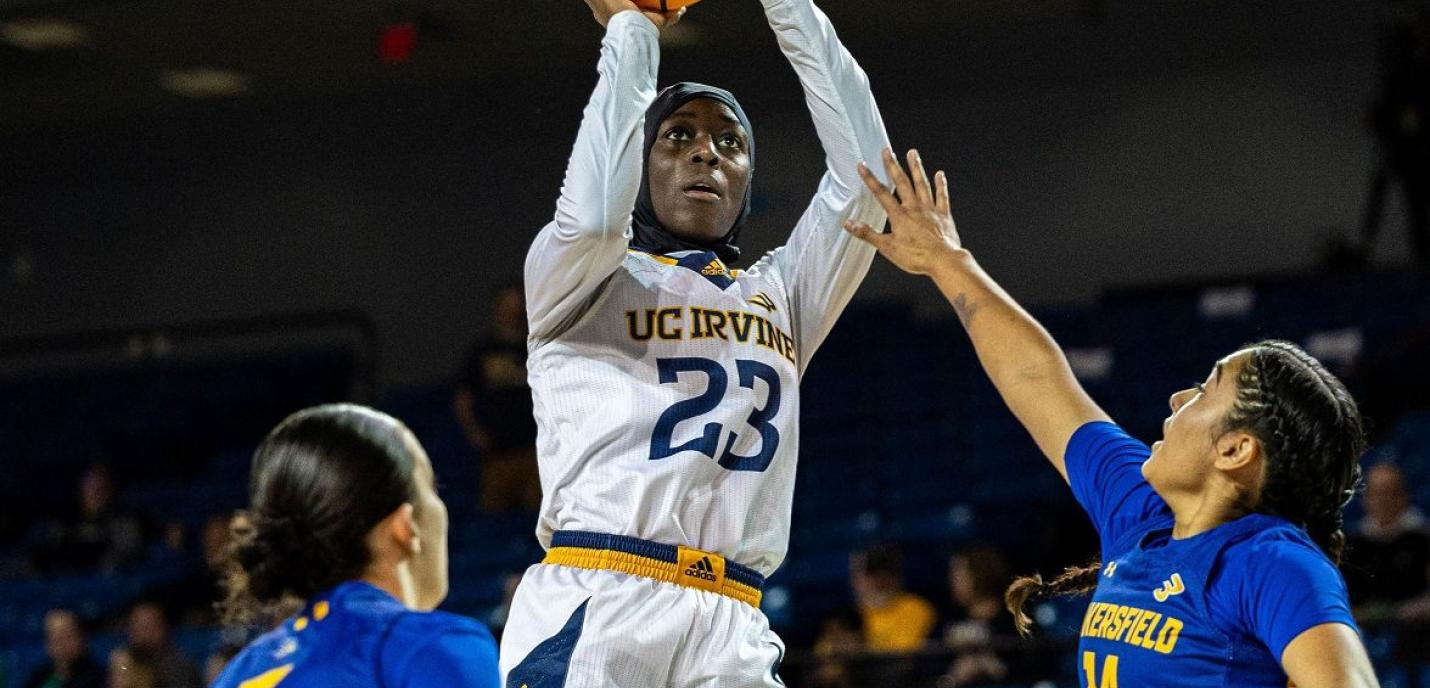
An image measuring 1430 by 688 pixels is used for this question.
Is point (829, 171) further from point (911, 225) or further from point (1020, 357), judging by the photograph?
point (1020, 357)

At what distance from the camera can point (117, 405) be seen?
13930 mm

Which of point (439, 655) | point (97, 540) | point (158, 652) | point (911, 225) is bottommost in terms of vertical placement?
point (97, 540)

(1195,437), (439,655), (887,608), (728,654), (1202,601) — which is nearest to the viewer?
(439,655)

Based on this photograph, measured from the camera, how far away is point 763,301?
3361mm

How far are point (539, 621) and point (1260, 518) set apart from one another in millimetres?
1221

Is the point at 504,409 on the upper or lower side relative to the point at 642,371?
lower

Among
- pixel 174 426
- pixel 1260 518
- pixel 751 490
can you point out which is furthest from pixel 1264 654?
pixel 174 426

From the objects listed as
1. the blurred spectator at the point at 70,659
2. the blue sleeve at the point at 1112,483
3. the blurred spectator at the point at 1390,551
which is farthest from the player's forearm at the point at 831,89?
the blurred spectator at the point at 70,659

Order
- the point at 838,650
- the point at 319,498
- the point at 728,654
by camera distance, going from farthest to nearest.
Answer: the point at 838,650 → the point at 728,654 → the point at 319,498

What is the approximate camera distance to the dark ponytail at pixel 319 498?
8.09 feet

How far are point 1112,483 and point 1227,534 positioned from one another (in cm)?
37

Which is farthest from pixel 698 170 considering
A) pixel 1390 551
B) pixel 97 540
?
pixel 97 540

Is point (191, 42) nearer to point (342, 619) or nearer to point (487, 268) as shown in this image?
point (487, 268)

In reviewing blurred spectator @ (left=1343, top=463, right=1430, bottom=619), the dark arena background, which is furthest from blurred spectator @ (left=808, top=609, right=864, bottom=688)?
blurred spectator @ (left=1343, top=463, right=1430, bottom=619)
